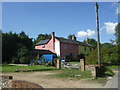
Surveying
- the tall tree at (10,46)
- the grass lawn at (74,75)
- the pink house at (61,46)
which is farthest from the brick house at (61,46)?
the grass lawn at (74,75)

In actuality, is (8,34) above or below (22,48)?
above

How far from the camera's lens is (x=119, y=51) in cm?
2623

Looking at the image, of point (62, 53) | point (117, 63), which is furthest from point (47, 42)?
point (117, 63)

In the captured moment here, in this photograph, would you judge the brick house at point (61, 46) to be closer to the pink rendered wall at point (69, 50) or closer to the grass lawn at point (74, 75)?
the pink rendered wall at point (69, 50)

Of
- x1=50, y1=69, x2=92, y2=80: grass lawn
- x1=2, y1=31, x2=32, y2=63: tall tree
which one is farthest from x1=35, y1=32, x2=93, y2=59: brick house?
x1=50, y1=69, x2=92, y2=80: grass lawn

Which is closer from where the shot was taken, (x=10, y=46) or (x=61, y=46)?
(x=10, y=46)

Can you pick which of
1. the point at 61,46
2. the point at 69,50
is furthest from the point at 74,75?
the point at 69,50

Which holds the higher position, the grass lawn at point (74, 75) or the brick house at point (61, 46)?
the brick house at point (61, 46)

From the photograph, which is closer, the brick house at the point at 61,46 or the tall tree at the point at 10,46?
the tall tree at the point at 10,46

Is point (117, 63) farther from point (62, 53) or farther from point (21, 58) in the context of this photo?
point (62, 53)

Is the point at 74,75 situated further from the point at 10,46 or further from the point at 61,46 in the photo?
the point at 61,46

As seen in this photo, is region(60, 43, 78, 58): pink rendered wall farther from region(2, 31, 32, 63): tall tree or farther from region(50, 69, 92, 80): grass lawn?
region(50, 69, 92, 80): grass lawn

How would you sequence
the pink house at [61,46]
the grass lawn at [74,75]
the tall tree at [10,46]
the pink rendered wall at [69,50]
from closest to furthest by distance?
the grass lawn at [74,75]
the tall tree at [10,46]
the pink house at [61,46]
the pink rendered wall at [69,50]

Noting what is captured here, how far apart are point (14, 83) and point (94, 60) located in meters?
18.4
